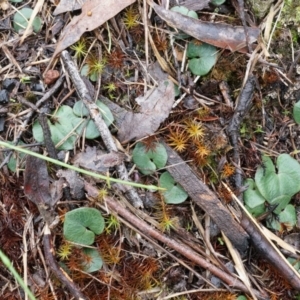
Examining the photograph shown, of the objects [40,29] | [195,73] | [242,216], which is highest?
[40,29]

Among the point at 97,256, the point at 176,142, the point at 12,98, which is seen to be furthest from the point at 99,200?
the point at 12,98

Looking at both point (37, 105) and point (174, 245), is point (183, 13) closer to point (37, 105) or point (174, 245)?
point (37, 105)

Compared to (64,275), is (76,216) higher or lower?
higher

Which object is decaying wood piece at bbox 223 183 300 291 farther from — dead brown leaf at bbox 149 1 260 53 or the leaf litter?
dead brown leaf at bbox 149 1 260 53

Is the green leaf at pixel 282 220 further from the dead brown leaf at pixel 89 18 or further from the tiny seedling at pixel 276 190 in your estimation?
the dead brown leaf at pixel 89 18

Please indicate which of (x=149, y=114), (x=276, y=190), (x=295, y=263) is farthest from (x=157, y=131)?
(x=295, y=263)

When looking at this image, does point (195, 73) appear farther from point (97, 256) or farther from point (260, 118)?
point (97, 256)

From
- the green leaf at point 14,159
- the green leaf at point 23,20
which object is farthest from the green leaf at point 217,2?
the green leaf at point 14,159
